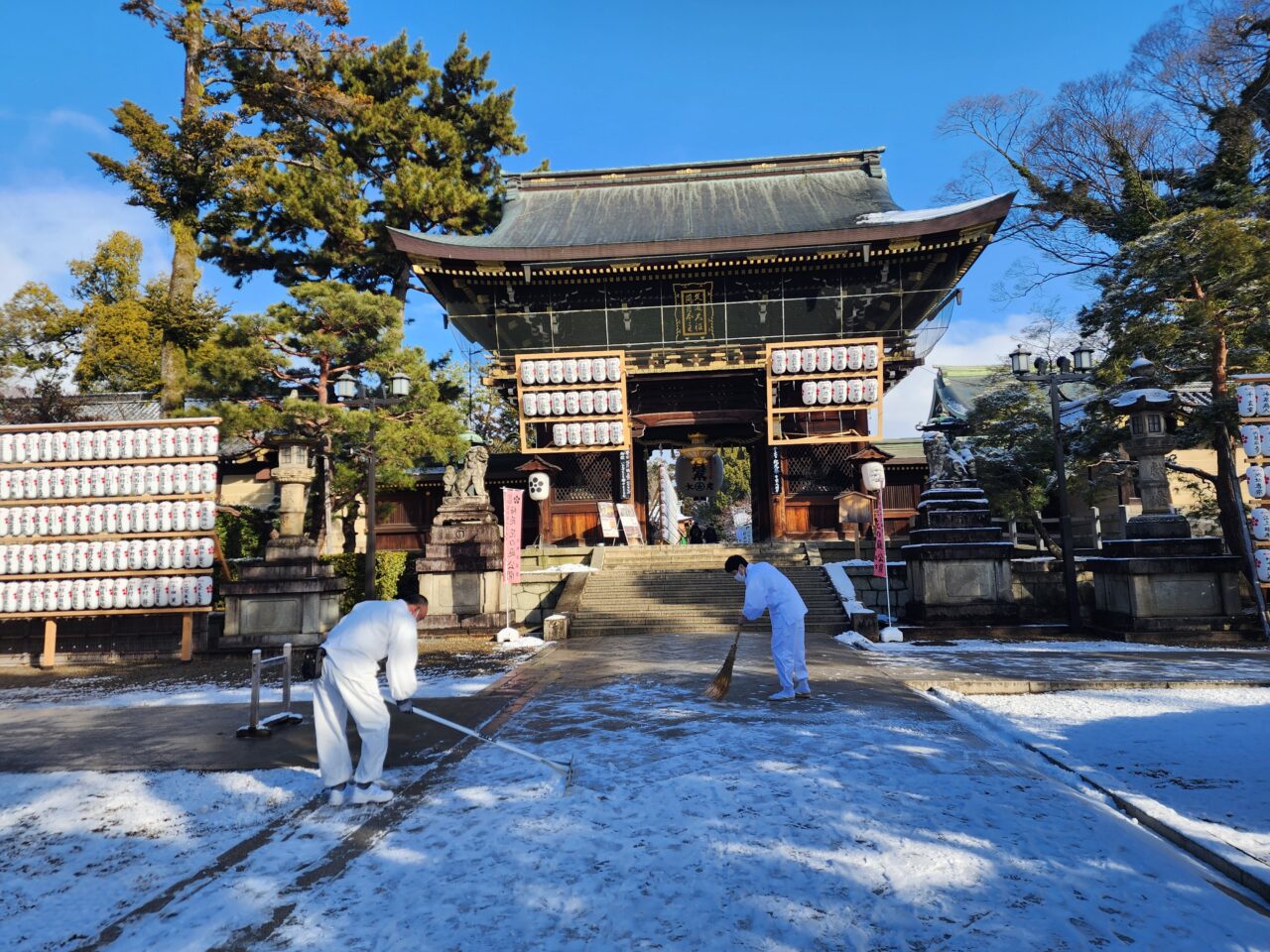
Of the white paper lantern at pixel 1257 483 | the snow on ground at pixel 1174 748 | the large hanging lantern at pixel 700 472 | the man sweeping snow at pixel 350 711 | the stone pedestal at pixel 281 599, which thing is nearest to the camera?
the snow on ground at pixel 1174 748

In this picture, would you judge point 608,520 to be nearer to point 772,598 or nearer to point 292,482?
point 292,482

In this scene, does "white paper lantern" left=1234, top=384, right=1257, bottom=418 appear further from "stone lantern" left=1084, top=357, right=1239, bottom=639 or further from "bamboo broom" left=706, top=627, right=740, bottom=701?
"bamboo broom" left=706, top=627, right=740, bottom=701

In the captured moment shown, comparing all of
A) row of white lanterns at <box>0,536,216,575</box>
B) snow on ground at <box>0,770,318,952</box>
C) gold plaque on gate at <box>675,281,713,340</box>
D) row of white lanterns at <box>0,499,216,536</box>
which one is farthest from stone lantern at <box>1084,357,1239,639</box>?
row of white lanterns at <box>0,499,216,536</box>

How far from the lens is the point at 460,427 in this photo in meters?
17.2

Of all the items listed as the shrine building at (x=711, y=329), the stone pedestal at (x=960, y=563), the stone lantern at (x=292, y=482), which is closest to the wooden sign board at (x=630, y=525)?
the shrine building at (x=711, y=329)

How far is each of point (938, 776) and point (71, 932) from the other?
4.47m

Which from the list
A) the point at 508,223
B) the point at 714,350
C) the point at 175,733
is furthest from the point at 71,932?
the point at 508,223

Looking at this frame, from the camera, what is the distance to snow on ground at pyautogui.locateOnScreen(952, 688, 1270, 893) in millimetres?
3576

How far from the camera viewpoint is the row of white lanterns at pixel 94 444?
10648 millimetres

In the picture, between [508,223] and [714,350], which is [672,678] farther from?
[508,223]

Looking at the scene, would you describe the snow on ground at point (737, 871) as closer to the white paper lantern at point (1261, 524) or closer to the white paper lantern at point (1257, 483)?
the white paper lantern at point (1261, 524)

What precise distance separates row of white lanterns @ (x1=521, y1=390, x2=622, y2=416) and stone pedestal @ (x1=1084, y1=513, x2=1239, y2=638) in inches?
467

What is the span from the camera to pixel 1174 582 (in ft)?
35.8

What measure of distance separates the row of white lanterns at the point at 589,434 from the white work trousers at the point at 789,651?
1223cm
